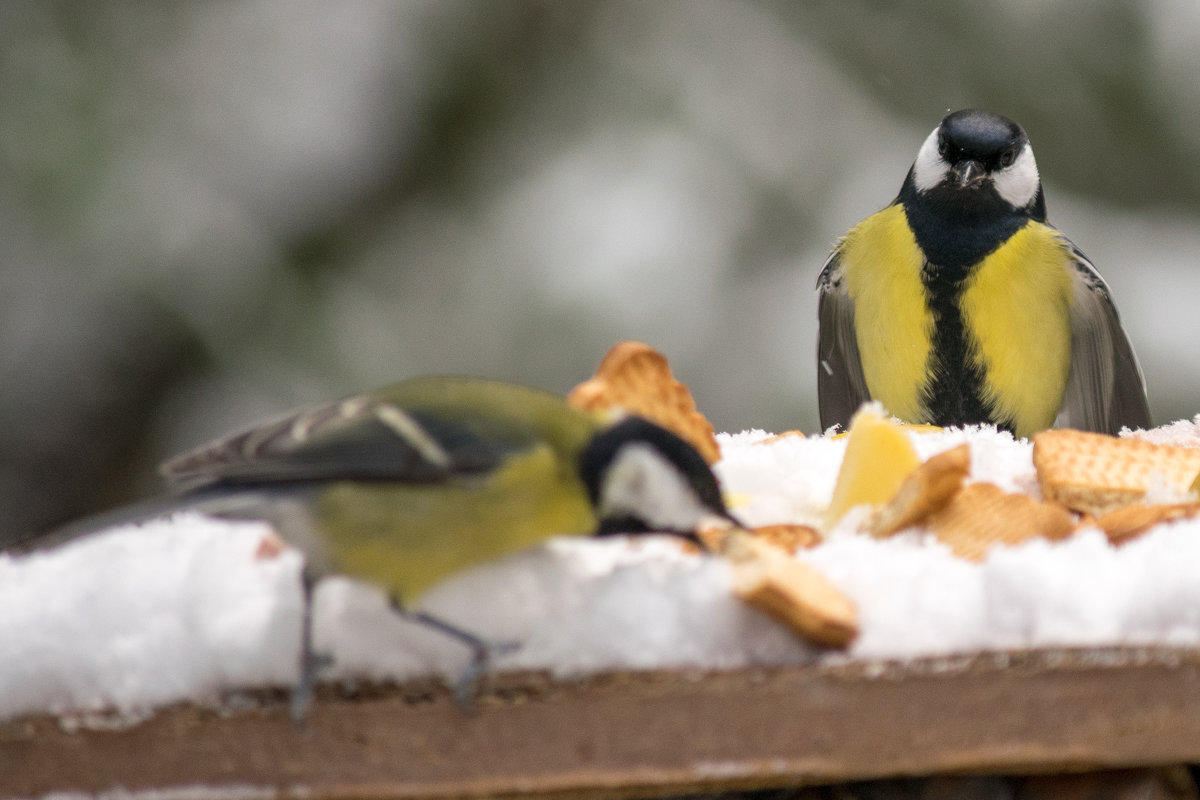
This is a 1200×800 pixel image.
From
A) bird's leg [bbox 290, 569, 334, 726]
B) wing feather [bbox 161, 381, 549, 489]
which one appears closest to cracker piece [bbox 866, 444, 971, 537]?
wing feather [bbox 161, 381, 549, 489]

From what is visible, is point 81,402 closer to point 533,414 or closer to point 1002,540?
point 533,414

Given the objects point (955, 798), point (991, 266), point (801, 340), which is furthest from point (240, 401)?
point (955, 798)

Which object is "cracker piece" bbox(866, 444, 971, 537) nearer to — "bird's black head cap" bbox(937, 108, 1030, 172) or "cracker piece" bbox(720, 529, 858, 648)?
"cracker piece" bbox(720, 529, 858, 648)

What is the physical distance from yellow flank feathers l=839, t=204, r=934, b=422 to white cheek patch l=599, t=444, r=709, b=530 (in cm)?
114

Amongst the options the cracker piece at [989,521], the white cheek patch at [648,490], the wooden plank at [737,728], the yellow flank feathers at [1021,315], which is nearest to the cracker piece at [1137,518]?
the cracker piece at [989,521]

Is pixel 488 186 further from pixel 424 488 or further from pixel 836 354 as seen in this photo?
pixel 424 488

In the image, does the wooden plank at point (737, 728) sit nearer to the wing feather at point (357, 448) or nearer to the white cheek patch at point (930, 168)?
the wing feather at point (357, 448)

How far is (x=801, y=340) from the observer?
7.71 ft

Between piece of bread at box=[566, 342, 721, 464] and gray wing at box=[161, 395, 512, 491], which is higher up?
piece of bread at box=[566, 342, 721, 464]

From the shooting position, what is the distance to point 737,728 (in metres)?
0.54

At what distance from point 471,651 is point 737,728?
0.40ft

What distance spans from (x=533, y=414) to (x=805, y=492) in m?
0.30

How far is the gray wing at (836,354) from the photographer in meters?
1.86

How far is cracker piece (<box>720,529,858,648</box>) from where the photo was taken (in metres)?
0.52
